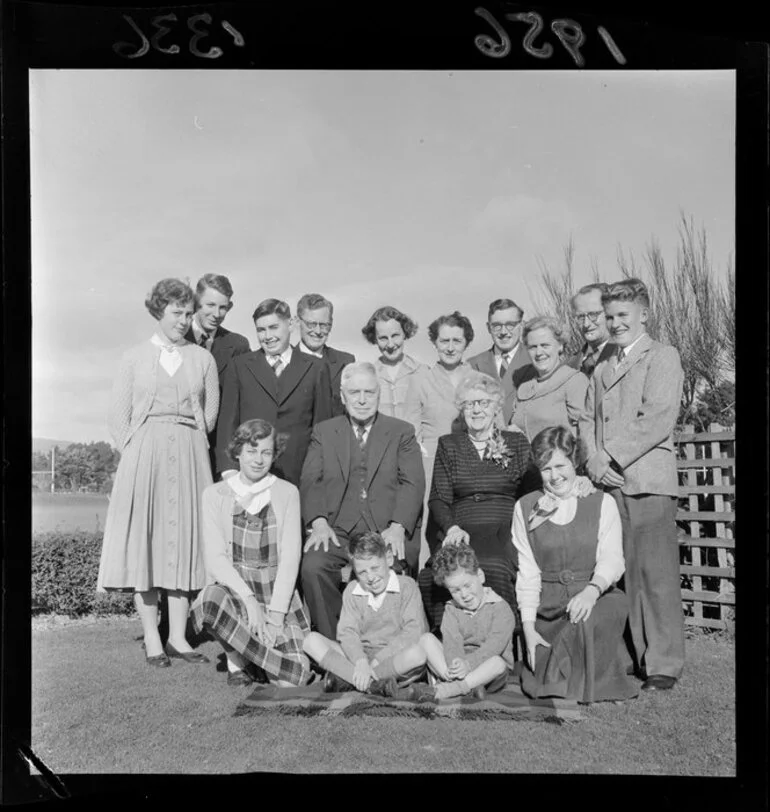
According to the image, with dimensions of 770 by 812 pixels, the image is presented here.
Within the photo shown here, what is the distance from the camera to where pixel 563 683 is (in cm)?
595

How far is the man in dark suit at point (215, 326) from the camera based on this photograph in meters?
6.16

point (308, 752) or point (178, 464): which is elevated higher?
point (178, 464)

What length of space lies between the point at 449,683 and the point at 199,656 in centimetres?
152

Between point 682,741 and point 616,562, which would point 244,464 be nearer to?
point 616,562

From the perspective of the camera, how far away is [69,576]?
6457 millimetres

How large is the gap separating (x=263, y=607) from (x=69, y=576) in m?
1.25

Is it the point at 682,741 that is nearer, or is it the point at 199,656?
the point at 682,741

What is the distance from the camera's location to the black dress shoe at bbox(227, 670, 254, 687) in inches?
242

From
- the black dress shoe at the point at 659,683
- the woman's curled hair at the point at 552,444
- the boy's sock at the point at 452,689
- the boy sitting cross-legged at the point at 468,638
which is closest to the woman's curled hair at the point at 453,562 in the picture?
the boy sitting cross-legged at the point at 468,638

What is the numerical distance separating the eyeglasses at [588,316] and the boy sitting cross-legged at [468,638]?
1.51m
